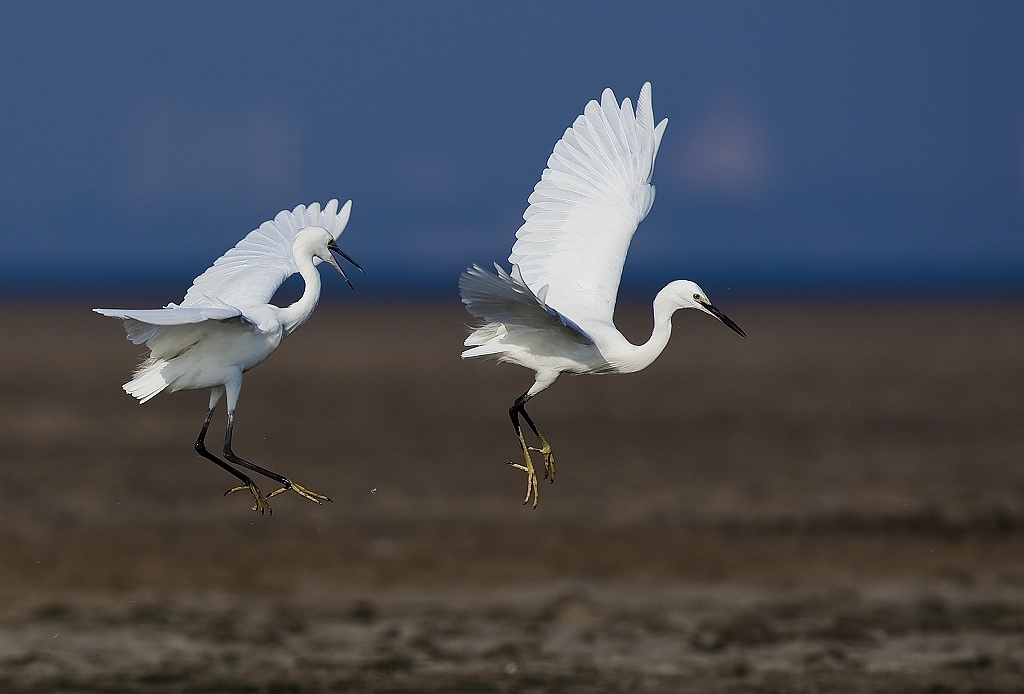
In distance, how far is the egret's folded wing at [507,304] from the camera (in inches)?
444

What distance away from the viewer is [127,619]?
28.5 metres

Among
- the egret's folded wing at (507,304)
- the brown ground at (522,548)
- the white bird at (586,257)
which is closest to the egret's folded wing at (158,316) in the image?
the egret's folded wing at (507,304)

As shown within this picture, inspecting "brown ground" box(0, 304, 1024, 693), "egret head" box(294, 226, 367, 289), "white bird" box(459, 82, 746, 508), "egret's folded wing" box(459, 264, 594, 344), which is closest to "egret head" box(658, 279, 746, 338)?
"white bird" box(459, 82, 746, 508)

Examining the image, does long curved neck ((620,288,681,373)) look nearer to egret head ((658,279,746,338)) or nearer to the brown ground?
egret head ((658,279,746,338))

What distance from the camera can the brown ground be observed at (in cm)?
2591

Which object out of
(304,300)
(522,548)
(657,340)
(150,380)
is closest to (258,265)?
(304,300)

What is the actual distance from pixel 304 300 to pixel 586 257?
9.60ft

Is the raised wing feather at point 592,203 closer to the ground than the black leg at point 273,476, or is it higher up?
higher up

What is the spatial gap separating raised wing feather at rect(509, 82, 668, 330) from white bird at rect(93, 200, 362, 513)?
189 centimetres

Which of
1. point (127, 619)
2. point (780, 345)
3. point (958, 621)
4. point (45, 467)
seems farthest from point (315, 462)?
point (780, 345)

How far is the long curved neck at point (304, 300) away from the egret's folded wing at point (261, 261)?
0.77 feet

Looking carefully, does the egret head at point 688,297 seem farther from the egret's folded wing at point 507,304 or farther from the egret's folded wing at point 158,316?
the egret's folded wing at point 158,316

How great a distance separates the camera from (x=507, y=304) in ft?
39.2

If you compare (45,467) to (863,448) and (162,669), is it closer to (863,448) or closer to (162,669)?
(162,669)
